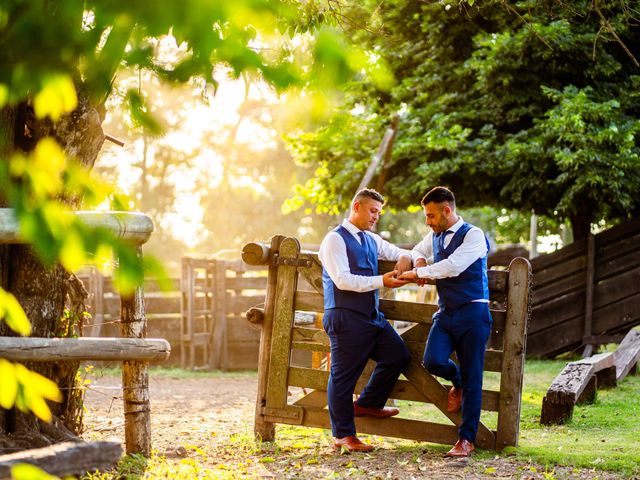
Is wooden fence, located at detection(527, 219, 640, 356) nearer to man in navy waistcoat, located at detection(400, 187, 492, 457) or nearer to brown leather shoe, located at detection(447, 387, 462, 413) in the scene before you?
brown leather shoe, located at detection(447, 387, 462, 413)

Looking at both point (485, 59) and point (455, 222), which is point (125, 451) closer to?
point (455, 222)

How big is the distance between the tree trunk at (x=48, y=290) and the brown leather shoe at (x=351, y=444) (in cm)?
186

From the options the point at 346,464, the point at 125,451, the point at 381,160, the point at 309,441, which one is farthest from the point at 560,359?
the point at 125,451

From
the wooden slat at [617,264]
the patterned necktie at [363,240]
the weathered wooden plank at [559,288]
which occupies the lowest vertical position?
the patterned necktie at [363,240]

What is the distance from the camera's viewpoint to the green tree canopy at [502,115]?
12.7 m

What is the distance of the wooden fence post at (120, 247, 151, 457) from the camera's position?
551 centimetres

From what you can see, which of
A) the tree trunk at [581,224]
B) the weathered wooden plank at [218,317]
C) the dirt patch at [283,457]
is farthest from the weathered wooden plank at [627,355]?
the weathered wooden plank at [218,317]

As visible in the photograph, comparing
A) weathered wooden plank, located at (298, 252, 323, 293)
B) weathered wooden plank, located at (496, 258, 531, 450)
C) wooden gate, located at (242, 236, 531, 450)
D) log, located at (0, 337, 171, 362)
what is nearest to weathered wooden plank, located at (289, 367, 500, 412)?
wooden gate, located at (242, 236, 531, 450)

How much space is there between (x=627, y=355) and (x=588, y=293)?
9.95ft

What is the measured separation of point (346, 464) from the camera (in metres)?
6.00

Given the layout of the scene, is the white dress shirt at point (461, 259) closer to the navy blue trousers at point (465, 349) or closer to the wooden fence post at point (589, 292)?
the navy blue trousers at point (465, 349)

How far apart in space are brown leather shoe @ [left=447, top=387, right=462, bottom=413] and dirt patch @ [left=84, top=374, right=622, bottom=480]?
35 cm

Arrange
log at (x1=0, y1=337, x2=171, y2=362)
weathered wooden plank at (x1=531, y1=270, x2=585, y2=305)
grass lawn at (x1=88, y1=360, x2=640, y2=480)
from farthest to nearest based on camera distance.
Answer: weathered wooden plank at (x1=531, y1=270, x2=585, y2=305), grass lawn at (x1=88, y1=360, x2=640, y2=480), log at (x1=0, y1=337, x2=171, y2=362)

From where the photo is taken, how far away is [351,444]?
6305mm
